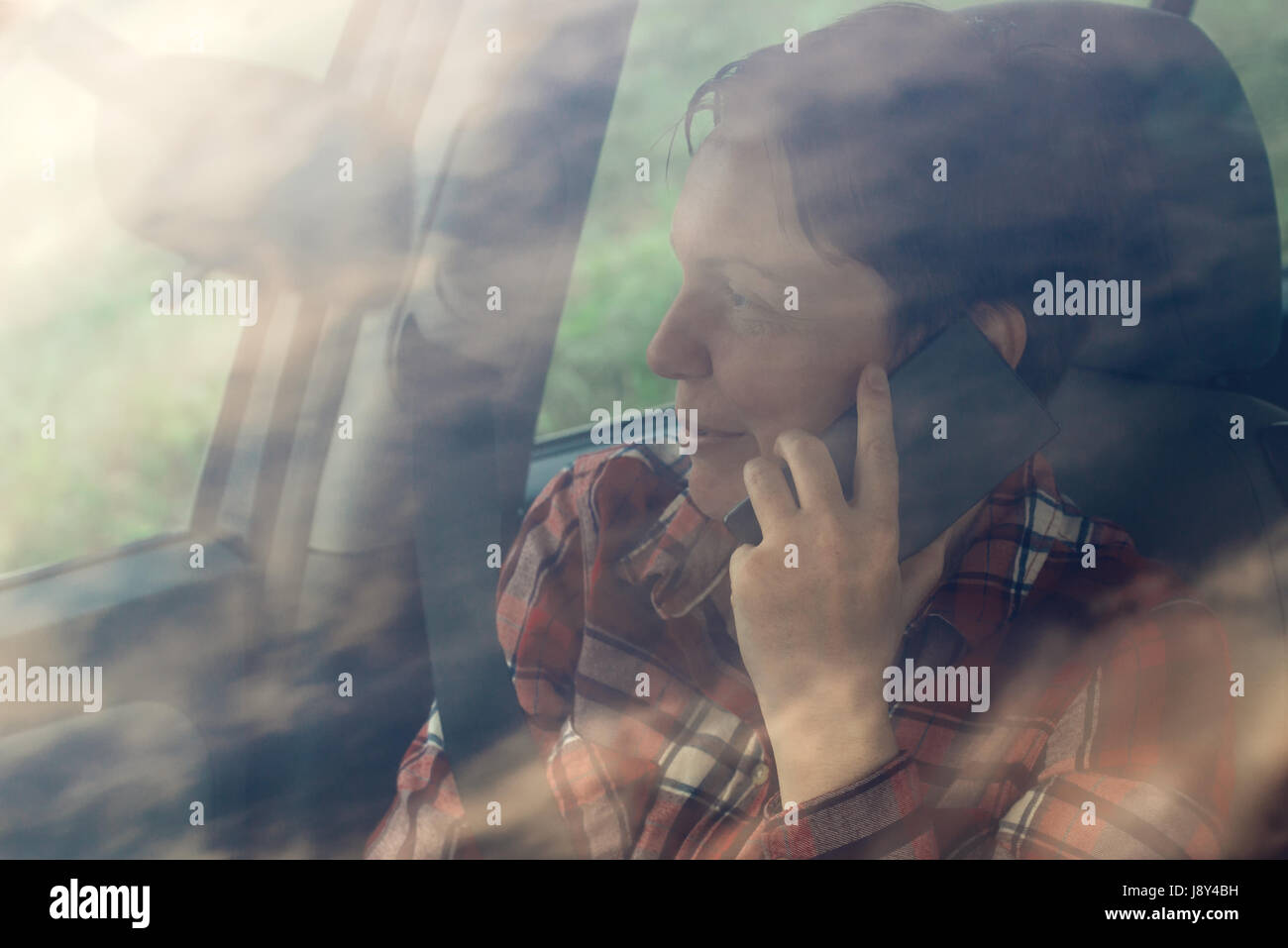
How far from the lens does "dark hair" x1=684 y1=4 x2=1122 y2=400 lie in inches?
36.1

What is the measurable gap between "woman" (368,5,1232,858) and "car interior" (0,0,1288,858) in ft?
0.23

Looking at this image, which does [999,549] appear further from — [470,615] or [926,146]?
[470,615]

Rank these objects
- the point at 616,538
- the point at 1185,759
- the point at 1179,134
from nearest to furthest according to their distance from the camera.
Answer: the point at 1185,759
the point at 1179,134
the point at 616,538

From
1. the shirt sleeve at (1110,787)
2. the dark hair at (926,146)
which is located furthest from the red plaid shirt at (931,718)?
the dark hair at (926,146)

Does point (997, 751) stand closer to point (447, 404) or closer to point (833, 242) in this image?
point (833, 242)

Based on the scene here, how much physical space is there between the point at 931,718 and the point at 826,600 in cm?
16

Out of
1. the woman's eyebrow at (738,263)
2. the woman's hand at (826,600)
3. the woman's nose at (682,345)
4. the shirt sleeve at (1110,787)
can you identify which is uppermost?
the woman's eyebrow at (738,263)

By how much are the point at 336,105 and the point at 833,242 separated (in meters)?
0.58

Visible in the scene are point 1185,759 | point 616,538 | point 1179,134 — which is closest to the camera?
point 1185,759

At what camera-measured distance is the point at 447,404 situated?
1.21m

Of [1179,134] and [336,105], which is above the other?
[336,105]

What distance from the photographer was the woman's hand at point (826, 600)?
0.88 metres

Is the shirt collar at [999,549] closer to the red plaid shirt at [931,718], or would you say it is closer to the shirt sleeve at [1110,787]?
the red plaid shirt at [931,718]

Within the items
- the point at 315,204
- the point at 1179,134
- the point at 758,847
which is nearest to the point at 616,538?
→ the point at 758,847
